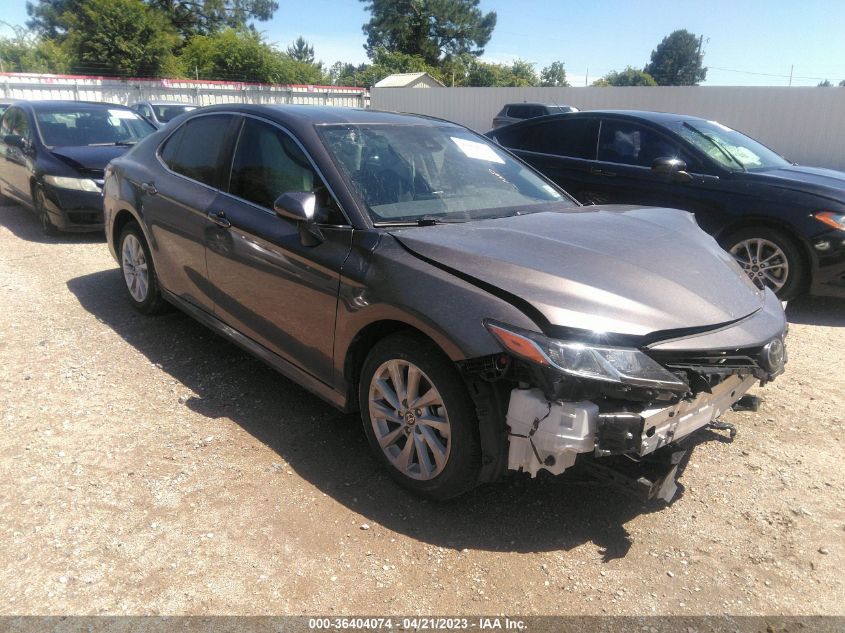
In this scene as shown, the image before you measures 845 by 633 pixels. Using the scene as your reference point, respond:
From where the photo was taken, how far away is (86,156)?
26.2 feet

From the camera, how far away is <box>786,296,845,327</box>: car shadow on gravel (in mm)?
5633

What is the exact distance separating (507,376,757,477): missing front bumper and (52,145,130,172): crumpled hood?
7.11m

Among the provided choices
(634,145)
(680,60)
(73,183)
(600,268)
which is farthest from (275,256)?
(680,60)

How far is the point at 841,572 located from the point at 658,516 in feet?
2.35

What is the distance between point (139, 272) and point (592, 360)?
394 cm

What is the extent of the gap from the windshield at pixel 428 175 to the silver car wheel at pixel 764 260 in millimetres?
2781

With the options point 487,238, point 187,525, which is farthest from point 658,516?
point 187,525

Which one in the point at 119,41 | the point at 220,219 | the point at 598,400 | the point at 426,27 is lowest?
the point at 598,400

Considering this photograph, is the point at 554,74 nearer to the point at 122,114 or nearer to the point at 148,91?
the point at 148,91

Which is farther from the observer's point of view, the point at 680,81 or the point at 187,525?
the point at 680,81

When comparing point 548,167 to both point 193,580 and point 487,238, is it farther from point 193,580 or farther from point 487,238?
Answer: point 193,580

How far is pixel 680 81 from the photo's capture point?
104500 millimetres

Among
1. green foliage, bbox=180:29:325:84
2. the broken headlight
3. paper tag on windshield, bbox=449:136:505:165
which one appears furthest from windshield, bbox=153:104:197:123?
green foliage, bbox=180:29:325:84

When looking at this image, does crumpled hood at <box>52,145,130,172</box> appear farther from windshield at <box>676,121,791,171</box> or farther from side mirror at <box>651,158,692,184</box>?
windshield at <box>676,121,791,171</box>
